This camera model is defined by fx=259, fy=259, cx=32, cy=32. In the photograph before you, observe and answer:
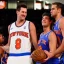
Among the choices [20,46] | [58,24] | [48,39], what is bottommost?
[20,46]

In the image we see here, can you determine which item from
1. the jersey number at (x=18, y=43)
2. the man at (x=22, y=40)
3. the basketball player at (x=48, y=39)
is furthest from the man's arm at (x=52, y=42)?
the jersey number at (x=18, y=43)

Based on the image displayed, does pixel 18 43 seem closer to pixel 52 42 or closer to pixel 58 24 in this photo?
pixel 52 42

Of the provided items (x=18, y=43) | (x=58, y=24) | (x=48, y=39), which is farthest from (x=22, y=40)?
(x=58, y=24)

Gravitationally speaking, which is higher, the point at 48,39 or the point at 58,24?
the point at 58,24

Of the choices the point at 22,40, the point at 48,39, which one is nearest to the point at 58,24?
the point at 48,39

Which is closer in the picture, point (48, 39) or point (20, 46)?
point (48, 39)

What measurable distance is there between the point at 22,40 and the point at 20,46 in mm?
91

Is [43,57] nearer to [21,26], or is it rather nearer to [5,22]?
[21,26]

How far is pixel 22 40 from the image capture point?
12.3 feet

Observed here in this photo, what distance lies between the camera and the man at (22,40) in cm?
371

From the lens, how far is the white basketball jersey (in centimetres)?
371

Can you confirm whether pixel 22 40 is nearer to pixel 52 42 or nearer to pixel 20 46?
pixel 20 46

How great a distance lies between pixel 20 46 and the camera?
3742 mm

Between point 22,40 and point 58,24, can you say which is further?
point 22,40
